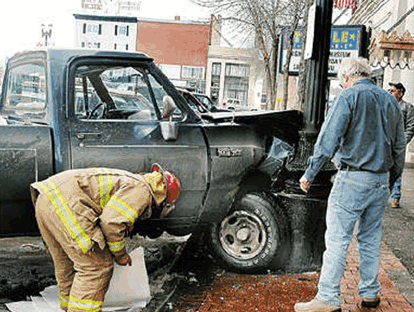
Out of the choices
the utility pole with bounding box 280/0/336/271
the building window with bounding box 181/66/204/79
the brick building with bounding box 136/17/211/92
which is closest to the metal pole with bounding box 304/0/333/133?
the utility pole with bounding box 280/0/336/271

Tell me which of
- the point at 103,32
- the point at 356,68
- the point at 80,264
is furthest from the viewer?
the point at 103,32

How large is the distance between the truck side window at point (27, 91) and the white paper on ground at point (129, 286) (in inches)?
57.9

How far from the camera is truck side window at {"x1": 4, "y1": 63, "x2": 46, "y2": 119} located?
173 inches

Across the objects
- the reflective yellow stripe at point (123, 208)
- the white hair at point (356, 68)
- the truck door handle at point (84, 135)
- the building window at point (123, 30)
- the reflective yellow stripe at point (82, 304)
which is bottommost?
the reflective yellow stripe at point (82, 304)

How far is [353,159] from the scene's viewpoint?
11.9ft

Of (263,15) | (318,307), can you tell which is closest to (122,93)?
(318,307)

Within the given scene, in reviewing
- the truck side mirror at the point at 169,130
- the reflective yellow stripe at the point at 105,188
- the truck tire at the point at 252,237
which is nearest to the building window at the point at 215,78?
the truck tire at the point at 252,237

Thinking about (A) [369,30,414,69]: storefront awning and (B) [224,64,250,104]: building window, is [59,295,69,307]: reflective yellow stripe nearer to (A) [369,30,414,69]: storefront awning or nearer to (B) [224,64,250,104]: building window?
(A) [369,30,414,69]: storefront awning

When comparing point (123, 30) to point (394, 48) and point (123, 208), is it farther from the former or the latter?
point (123, 208)

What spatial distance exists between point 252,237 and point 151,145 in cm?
130

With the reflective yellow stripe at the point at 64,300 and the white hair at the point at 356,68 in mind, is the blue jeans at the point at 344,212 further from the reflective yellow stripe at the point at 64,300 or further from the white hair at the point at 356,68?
the reflective yellow stripe at the point at 64,300

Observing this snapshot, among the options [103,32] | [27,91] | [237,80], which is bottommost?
[27,91]

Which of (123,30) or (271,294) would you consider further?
(123,30)

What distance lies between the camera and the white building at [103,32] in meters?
71.5
